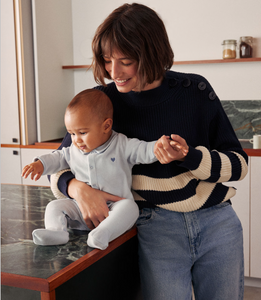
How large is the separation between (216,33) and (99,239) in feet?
8.12

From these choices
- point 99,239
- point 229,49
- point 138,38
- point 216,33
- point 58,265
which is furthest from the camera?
point 216,33

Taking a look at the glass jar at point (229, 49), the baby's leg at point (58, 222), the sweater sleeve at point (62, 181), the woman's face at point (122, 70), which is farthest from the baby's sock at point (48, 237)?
the glass jar at point (229, 49)

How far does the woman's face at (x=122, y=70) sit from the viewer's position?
1136mm

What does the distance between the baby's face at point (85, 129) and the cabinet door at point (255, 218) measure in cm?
162

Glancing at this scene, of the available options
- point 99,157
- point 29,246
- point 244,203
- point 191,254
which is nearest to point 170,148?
point 99,157

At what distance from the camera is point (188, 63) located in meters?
3.01

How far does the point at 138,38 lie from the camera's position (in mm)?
1109

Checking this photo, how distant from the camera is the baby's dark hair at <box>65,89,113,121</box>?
119 cm

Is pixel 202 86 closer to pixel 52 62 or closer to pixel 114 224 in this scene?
pixel 114 224

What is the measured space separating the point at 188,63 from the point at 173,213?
2037 millimetres

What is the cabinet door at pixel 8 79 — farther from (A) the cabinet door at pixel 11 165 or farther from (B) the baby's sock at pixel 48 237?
(B) the baby's sock at pixel 48 237

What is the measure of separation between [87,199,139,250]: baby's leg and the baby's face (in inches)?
8.1

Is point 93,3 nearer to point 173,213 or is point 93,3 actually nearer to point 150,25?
point 150,25

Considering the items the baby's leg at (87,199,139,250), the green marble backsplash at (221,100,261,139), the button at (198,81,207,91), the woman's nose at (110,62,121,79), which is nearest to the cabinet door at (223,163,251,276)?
the green marble backsplash at (221,100,261,139)
